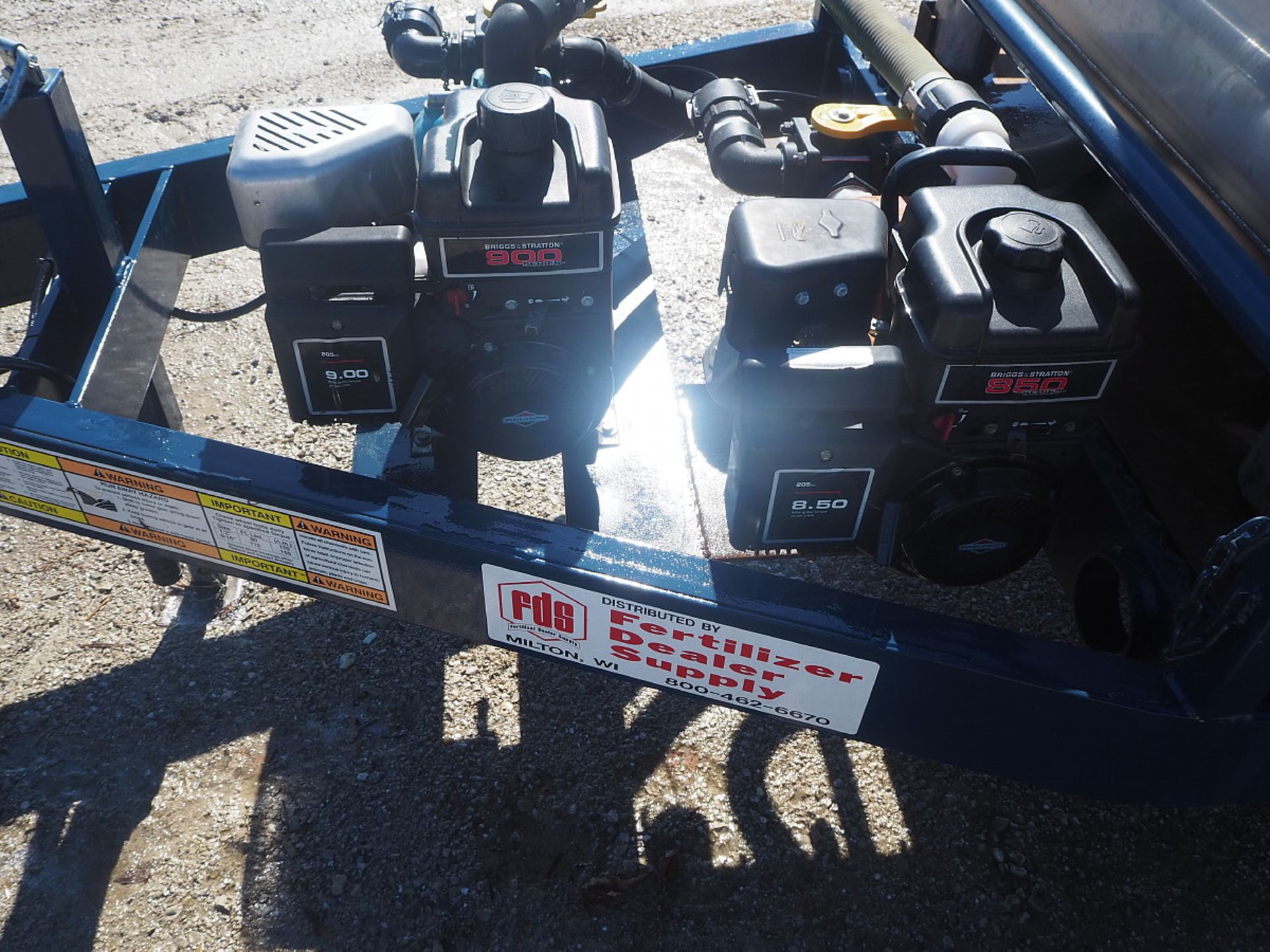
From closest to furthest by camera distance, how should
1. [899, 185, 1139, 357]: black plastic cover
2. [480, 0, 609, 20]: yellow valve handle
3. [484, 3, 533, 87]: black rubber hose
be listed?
[899, 185, 1139, 357]: black plastic cover < [484, 3, 533, 87]: black rubber hose < [480, 0, 609, 20]: yellow valve handle

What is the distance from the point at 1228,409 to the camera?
2121 mm

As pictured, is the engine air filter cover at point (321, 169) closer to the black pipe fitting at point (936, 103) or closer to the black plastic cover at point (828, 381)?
the black plastic cover at point (828, 381)

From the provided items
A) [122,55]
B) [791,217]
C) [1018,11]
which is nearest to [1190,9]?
[1018,11]

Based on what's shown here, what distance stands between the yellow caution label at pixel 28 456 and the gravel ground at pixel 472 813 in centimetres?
85

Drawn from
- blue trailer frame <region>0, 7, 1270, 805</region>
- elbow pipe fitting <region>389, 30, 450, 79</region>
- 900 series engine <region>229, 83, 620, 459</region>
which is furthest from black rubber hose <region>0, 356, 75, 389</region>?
elbow pipe fitting <region>389, 30, 450, 79</region>

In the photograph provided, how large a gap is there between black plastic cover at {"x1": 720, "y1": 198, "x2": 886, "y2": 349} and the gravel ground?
1.05 meters

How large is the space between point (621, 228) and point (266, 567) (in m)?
1.41

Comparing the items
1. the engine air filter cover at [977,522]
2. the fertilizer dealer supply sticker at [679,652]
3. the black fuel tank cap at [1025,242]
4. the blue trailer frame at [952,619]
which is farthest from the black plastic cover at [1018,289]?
the fertilizer dealer supply sticker at [679,652]

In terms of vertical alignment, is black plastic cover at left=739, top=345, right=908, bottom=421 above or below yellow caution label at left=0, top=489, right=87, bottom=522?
above

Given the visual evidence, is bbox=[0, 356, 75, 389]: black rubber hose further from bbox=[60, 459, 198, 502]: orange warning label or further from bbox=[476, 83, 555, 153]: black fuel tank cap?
bbox=[476, 83, 555, 153]: black fuel tank cap

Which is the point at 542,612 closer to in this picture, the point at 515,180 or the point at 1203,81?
the point at 515,180

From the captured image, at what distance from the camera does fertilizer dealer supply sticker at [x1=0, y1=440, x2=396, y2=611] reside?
1.52m

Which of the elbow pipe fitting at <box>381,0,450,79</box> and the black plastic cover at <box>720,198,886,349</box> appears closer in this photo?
the black plastic cover at <box>720,198,886,349</box>

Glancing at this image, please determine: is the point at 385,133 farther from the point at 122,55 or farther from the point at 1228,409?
the point at 122,55
